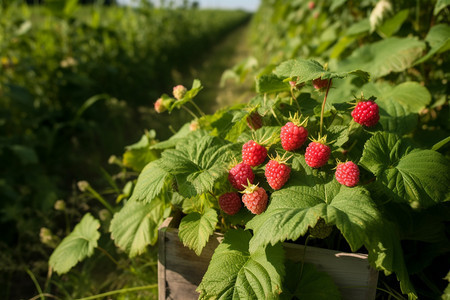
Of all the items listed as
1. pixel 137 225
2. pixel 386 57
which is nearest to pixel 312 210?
pixel 137 225

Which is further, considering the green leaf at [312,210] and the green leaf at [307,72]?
the green leaf at [307,72]

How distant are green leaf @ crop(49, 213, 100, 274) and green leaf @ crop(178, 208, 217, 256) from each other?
49 cm

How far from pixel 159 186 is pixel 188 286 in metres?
0.41

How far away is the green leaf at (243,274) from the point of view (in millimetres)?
922

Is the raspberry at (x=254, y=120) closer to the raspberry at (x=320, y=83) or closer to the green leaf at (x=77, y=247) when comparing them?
the raspberry at (x=320, y=83)

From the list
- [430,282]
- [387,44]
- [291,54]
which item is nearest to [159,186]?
[430,282]

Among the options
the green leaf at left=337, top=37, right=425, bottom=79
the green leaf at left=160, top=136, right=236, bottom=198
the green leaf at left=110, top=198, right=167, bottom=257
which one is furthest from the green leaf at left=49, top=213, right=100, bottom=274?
the green leaf at left=337, top=37, right=425, bottom=79

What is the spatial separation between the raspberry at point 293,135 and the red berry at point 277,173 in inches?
2.6

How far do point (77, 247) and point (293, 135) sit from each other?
945 mm

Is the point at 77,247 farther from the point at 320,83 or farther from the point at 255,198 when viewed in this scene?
the point at 320,83

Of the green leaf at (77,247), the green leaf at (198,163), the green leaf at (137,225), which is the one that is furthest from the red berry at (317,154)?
the green leaf at (77,247)

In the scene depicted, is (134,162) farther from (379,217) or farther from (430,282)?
(430,282)

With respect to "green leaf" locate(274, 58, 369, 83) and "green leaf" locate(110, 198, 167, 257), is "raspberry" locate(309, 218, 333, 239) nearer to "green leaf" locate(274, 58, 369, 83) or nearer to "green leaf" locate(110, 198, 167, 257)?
"green leaf" locate(274, 58, 369, 83)

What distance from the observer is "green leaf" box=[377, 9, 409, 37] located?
188cm
